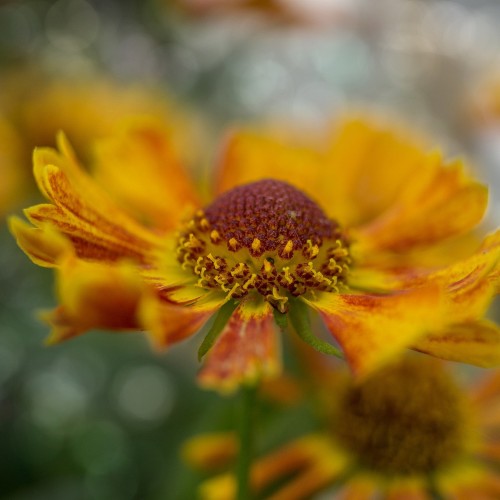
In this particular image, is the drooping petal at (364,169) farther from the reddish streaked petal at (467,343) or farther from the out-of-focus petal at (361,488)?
the reddish streaked petal at (467,343)

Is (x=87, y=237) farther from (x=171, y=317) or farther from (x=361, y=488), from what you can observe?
(x=361, y=488)

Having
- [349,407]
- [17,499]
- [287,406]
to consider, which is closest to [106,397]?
[17,499]

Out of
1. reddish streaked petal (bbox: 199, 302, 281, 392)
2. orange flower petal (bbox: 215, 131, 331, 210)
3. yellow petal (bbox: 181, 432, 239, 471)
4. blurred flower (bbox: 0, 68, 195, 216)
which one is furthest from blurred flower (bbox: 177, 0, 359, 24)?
reddish streaked petal (bbox: 199, 302, 281, 392)

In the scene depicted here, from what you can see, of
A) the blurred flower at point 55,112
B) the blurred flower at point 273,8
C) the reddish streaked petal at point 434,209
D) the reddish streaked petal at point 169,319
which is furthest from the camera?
the blurred flower at point 273,8

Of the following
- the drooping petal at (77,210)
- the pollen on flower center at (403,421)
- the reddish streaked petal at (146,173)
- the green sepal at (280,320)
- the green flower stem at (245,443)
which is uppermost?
the reddish streaked petal at (146,173)

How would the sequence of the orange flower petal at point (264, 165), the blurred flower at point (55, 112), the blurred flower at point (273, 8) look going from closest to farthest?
the orange flower petal at point (264, 165) < the blurred flower at point (55, 112) < the blurred flower at point (273, 8)

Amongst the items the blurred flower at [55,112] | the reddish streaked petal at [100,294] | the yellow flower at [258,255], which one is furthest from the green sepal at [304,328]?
the blurred flower at [55,112]
